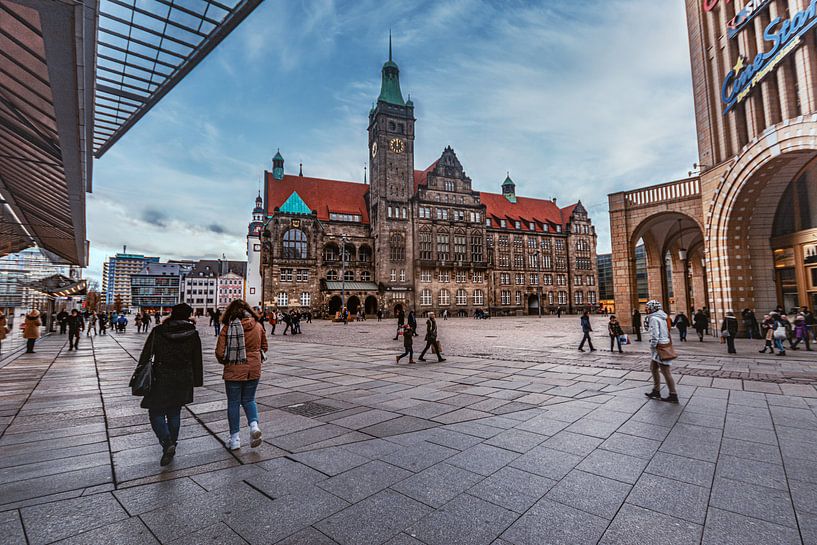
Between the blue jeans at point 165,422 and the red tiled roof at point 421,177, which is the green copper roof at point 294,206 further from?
the blue jeans at point 165,422

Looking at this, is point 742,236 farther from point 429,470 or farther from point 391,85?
point 391,85

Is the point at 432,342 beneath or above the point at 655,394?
above

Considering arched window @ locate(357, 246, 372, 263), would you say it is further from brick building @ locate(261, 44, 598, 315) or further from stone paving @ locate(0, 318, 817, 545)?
stone paving @ locate(0, 318, 817, 545)

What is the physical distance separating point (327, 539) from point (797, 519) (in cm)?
342

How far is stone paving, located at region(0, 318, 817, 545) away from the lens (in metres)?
2.84

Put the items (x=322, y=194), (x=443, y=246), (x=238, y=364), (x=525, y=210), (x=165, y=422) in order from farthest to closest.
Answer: (x=525, y=210) < (x=322, y=194) < (x=443, y=246) < (x=238, y=364) < (x=165, y=422)

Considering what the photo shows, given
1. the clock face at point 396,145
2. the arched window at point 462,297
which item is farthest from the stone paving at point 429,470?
the clock face at point 396,145

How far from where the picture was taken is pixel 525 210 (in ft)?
234

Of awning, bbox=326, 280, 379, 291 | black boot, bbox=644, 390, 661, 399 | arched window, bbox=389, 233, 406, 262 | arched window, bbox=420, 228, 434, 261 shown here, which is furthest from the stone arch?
awning, bbox=326, 280, 379, 291

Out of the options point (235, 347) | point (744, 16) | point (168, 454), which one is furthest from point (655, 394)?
point (744, 16)

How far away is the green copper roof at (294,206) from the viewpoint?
173 feet

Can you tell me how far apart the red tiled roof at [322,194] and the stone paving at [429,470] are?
5054 cm

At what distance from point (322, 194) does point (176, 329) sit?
56696 mm

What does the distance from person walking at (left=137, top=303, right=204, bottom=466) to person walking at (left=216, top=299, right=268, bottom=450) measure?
1.03ft
